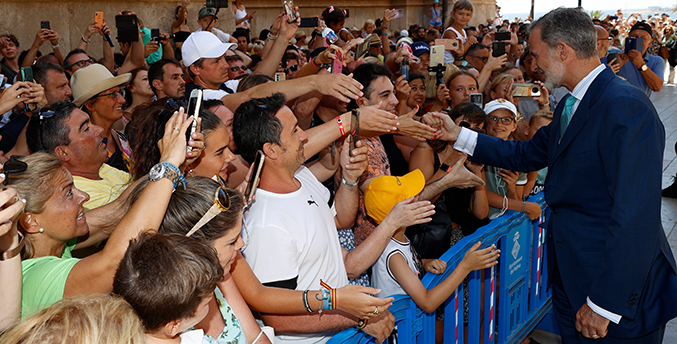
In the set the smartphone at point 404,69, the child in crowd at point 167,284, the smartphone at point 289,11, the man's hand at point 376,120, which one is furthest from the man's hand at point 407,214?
the smartphone at point 404,69

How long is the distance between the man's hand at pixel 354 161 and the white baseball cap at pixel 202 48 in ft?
6.45

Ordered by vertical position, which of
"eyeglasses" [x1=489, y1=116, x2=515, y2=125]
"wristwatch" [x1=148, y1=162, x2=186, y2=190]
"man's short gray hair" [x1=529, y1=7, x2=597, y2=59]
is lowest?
"eyeglasses" [x1=489, y1=116, x2=515, y2=125]

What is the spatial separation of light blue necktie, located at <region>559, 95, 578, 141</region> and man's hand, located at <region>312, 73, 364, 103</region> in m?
1.02

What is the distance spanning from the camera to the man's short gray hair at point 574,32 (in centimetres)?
263

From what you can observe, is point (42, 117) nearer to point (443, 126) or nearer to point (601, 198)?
point (443, 126)

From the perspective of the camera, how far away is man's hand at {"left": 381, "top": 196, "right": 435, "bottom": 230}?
2537 mm

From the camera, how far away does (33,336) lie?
1218 millimetres

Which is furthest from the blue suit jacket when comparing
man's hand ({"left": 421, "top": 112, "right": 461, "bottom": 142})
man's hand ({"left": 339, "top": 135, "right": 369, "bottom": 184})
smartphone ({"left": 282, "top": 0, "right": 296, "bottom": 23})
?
smartphone ({"left": 282, "top": 0, "right": 296, "bottom": 23})

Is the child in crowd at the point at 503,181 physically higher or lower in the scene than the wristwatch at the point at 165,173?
lower

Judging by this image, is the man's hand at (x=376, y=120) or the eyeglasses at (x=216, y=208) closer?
the eyeglasses at (x=216, y=208)

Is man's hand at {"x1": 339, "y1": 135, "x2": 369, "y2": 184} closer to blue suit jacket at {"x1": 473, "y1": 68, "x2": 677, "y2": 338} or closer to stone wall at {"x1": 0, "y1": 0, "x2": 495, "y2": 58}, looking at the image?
blue suit jacket at {"x1": 473, "y1": 68, "x2": 677, "y2": 338}

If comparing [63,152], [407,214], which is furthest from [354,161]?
[63,152]

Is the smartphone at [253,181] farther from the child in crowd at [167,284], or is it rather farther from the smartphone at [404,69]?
the smartphone at [404,69]

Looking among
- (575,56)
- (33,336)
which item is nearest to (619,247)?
(575,56)
